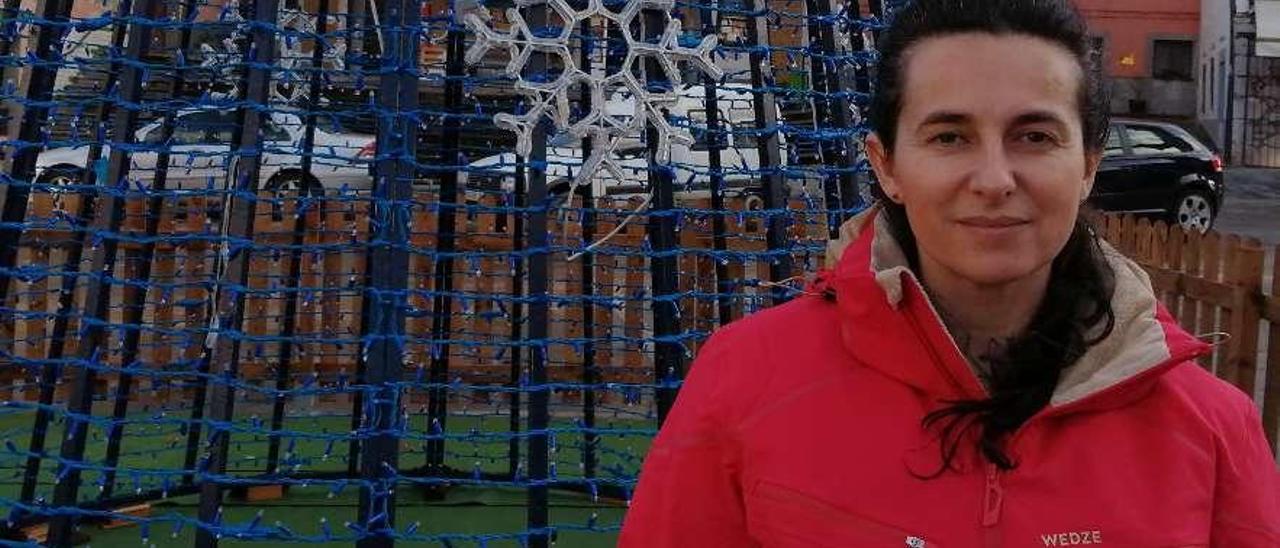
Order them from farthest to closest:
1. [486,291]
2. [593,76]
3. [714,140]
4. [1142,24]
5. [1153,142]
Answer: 1. [1142,24]
2. [1153,142]
3. [486,291]
4. [714,140]
5. [593,76]

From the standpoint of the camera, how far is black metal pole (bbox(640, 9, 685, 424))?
2947 millimetres

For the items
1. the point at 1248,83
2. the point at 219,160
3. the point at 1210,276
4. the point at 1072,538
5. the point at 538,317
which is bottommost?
the point at 1072,538

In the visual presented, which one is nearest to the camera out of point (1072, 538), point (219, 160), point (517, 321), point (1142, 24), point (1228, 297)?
point (1072, 538)

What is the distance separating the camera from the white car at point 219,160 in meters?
4.04

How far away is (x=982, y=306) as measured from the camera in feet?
4.75

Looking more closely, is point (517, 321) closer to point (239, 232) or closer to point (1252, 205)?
point (239, 232)

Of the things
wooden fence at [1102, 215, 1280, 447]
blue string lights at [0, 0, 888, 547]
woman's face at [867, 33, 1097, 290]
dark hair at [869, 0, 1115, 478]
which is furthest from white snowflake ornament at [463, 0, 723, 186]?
wooden fence at [1102, 215, 1280, 447]

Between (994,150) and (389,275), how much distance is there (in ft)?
5.49

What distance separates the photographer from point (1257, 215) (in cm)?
2030

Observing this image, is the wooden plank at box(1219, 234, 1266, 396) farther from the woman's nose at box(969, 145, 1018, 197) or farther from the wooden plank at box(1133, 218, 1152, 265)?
the woman's nose at box(969, 145, 1018, 197)

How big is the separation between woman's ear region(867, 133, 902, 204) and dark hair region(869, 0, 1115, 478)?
2cm

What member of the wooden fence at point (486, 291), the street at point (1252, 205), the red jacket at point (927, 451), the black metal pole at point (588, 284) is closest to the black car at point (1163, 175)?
the street at point (1252, 205)

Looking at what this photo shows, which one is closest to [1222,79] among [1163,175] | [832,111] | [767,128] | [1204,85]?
[1204,85]

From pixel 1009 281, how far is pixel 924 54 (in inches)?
11.2
